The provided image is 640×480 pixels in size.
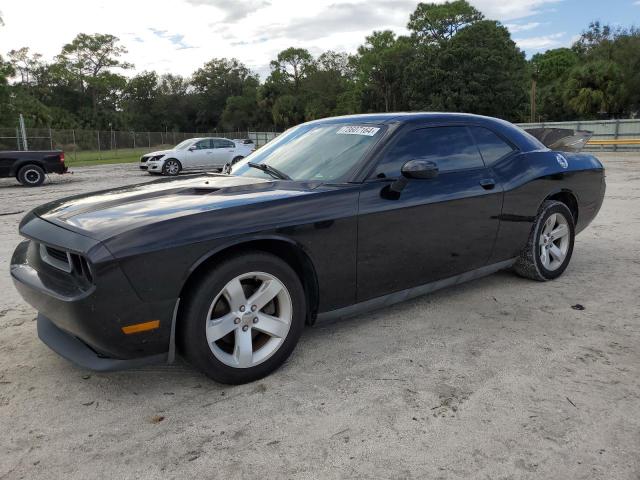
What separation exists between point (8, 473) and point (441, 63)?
60639 mm

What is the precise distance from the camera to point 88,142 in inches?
1356

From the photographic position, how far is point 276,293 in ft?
9.81

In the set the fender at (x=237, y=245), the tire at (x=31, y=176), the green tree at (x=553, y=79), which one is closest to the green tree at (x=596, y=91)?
the green tree at (x=553, y=79)

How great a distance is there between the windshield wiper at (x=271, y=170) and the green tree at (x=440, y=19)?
67.6 metres

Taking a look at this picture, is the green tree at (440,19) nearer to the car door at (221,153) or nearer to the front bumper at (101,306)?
the car door at (221,153)

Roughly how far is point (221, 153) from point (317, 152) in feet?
55.6

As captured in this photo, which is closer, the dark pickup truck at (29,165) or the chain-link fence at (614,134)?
the dark pickup truck at (29,165)

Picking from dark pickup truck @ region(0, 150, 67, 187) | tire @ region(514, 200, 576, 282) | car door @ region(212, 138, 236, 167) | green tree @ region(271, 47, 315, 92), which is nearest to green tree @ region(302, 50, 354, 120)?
green tree @ region(271, 47, 315, 92)

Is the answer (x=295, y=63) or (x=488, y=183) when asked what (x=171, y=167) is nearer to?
(x=488, y=183)

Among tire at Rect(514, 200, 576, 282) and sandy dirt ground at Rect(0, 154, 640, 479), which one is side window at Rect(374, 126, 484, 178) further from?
sandy dirt ground at Rect(0, 154, 640, 479)

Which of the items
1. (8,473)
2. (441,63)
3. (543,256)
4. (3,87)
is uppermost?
(441,63)

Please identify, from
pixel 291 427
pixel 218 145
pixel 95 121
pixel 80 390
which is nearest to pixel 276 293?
pixel 291 427

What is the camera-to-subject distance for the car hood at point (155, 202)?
108 inches

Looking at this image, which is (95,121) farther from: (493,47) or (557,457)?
(557,457)
